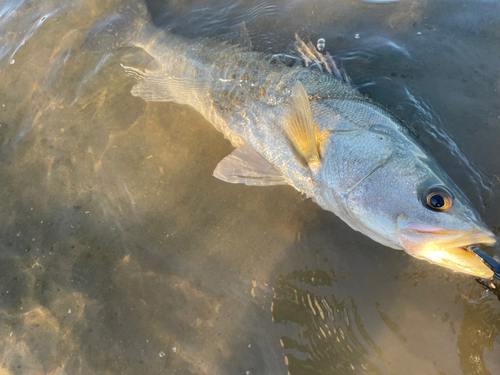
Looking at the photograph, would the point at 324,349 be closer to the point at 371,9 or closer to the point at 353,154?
the point at 353,154

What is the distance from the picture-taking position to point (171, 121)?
3688mm

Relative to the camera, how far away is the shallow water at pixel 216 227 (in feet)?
10.3

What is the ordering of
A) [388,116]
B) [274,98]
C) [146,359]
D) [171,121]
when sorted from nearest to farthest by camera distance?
1. [388,116]
2. [274,98]
3. [146,359]
4. [171,121]

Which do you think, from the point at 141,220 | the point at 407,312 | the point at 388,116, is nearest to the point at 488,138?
the point at 388,116

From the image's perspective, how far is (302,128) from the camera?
9.17ft

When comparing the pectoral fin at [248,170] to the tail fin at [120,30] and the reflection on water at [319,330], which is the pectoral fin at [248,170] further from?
the tail fin at [120,30]

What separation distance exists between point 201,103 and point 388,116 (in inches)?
76.0

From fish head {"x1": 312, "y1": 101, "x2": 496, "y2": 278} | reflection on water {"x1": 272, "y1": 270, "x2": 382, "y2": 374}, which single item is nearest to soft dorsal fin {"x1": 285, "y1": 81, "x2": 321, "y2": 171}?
fish head {"x1": 312, "y1": 101, "x2": 496, "y2": 278}

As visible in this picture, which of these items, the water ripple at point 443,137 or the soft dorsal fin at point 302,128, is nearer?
the soft dorsal fin at point 302,128

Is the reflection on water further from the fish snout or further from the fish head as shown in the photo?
the fish snout

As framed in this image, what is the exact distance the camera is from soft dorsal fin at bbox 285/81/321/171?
2764 mm

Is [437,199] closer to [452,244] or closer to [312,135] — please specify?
[452,244]

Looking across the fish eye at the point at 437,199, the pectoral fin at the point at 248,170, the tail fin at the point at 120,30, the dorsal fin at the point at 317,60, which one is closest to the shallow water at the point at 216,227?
the tail fin at the point at 120,30

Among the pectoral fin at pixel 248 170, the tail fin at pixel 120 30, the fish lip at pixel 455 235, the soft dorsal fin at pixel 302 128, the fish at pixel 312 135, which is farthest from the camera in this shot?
the tail fin at pixel 120 30
